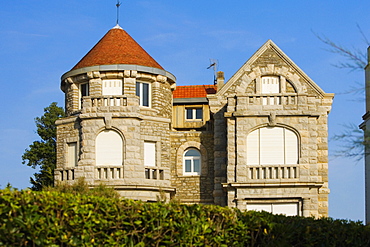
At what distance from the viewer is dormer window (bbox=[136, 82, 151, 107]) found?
1350 inches

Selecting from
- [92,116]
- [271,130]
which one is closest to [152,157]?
[92,116]

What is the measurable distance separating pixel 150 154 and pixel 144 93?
2885 millimetres

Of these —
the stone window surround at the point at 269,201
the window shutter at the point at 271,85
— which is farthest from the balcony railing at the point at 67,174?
the window shutter at the point at 271,85

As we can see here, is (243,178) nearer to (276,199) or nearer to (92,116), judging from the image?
(276,199)

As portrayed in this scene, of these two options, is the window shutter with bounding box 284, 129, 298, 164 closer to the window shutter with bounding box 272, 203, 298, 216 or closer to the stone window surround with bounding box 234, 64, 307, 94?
the window shutter with bounding box 272, 203, 298, 216

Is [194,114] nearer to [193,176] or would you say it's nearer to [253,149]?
[193,176]

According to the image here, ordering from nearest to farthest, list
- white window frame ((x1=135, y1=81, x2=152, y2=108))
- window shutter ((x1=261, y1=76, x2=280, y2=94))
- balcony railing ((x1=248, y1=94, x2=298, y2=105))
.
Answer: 1. balcony railing ((x1=248, y1=94, x2=298, y2=105))
2. window shutter ((x1=261, y1=76, x2=280, y2=94))
3. white window frame ((x1=135, y1=81, x2=152, y2=108))

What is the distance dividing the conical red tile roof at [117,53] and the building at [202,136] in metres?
0.06

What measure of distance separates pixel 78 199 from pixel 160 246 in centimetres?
239

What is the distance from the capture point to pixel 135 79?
111ft

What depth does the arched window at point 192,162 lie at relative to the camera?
3494 cm

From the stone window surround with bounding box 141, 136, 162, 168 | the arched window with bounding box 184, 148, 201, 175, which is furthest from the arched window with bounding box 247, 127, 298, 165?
the stone window surround with bounding box 141, 136, 162, 168

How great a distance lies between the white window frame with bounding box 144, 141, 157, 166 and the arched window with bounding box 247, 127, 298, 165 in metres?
4.56

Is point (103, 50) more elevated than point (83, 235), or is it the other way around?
point (103, 50)
